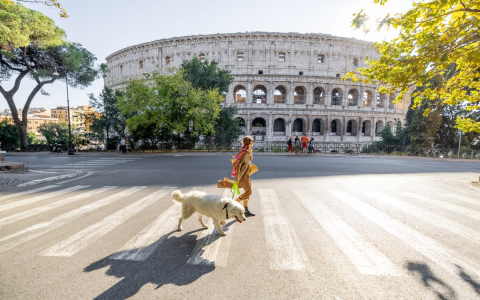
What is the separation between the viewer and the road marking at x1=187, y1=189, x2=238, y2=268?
3082mm

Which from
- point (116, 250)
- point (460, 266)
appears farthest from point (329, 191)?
point (116, 250)

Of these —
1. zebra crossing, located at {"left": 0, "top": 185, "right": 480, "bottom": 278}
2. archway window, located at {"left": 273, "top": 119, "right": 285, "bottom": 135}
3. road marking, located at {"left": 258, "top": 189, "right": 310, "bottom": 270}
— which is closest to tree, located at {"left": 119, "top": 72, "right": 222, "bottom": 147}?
zebra crossing, located at {"left": 0, "top": 185, "right": 480, "bottom": 278}

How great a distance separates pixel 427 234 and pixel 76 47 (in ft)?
116

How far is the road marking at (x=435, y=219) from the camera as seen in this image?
401 cm

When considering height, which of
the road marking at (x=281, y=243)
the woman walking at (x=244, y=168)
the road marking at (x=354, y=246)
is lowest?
the road marking at (x=354, y=246)

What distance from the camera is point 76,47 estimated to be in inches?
1043

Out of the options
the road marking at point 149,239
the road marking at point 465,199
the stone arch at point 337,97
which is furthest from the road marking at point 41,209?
the stone arch at point 337,97

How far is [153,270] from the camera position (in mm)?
2854

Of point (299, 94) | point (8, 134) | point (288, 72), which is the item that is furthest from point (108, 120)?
point (299, 94)

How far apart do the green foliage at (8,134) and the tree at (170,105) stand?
54.1 ft

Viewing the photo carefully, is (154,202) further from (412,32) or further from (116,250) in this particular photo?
(412,32)

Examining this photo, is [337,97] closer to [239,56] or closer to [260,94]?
[260,94]

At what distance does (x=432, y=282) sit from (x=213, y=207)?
3.06 m

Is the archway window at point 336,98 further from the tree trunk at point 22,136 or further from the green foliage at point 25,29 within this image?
the tree trunk at point 22,136
